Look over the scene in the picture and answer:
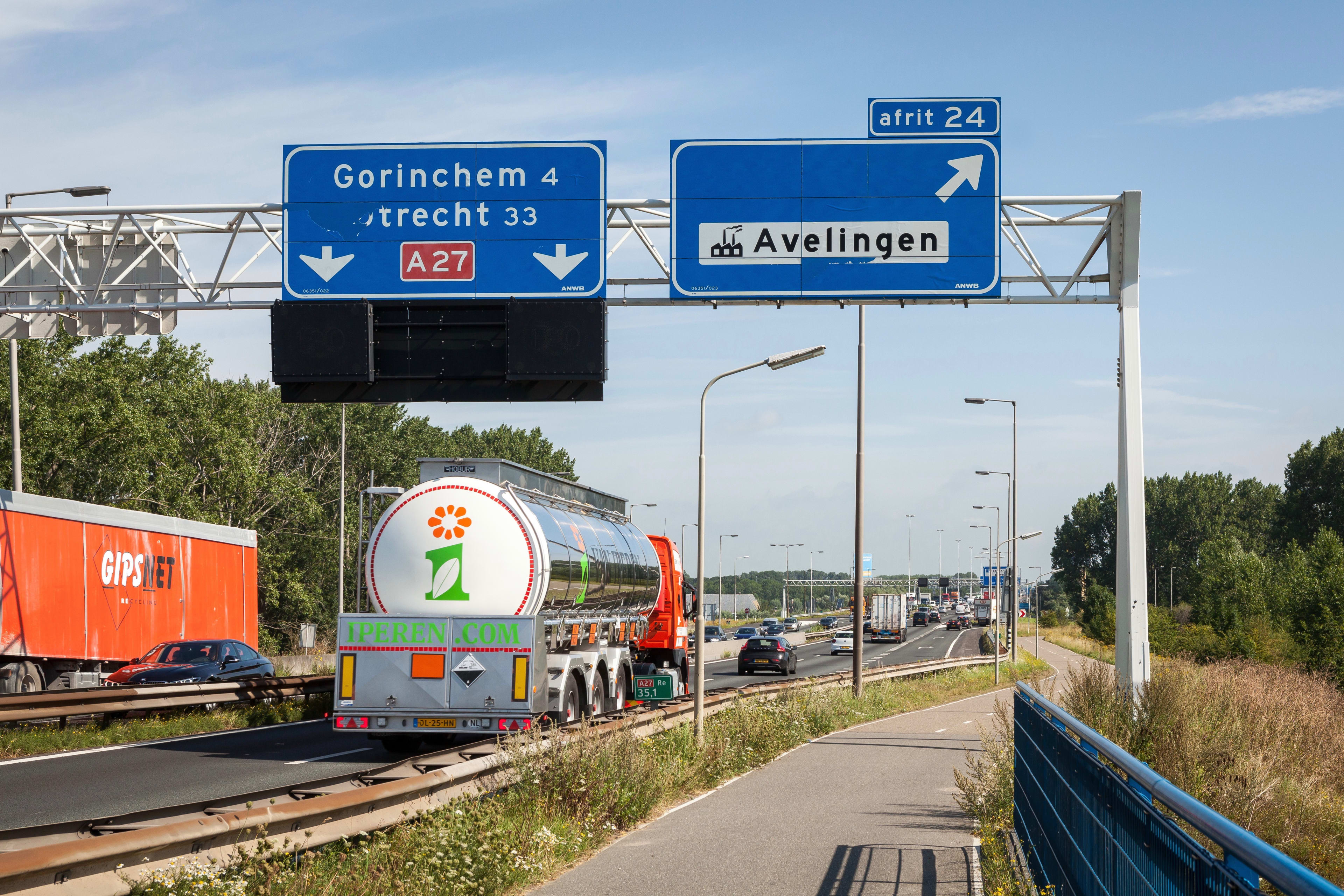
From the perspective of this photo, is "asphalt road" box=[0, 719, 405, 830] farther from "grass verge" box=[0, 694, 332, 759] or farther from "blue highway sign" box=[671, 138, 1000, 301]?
"blue highway sign" box=[671, 138, 1000, 301]

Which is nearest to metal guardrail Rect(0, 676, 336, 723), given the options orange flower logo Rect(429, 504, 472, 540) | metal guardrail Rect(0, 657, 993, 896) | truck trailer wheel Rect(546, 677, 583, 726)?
truck trailer wheel Rect(546, 677, 583, 726)

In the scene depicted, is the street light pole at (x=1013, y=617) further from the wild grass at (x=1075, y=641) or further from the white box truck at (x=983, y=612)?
the white box truck at (x=983, y=612)

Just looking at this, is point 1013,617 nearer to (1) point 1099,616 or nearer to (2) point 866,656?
(2) point 866,656

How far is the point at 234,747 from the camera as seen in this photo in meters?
17.9

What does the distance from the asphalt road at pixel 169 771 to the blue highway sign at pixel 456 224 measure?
21.1 ft

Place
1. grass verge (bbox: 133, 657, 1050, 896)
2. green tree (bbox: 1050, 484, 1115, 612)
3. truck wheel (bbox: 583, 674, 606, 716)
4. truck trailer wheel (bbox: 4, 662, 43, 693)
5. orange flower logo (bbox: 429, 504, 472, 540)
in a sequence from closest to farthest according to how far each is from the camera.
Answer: grass verge (bbox: 133, 657, 1050, 896) → orange flower logo (bbox: 429, 504, 472, 540) → truck wheel (bbox: 583, 674, 606, 716) → truck trailer wheel (bbox: 4, 662, 43, 693) → green tree (bbox: 1050, 484, 1115, 612)

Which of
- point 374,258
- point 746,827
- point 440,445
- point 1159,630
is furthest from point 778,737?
point 440,445

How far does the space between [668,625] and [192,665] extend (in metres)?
9.31

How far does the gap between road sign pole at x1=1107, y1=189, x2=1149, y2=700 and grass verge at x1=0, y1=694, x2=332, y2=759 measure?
46.2 ft

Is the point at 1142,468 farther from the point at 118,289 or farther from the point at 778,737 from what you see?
the point at 118,289

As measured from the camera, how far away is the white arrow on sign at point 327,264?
17750 mm

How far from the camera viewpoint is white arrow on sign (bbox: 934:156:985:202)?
17.2 metres

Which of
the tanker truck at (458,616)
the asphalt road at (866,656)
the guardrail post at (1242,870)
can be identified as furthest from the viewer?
the asphalt road at (866,656)

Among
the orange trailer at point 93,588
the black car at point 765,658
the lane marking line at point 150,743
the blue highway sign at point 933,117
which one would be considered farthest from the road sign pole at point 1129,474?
the black car at point 765,658
